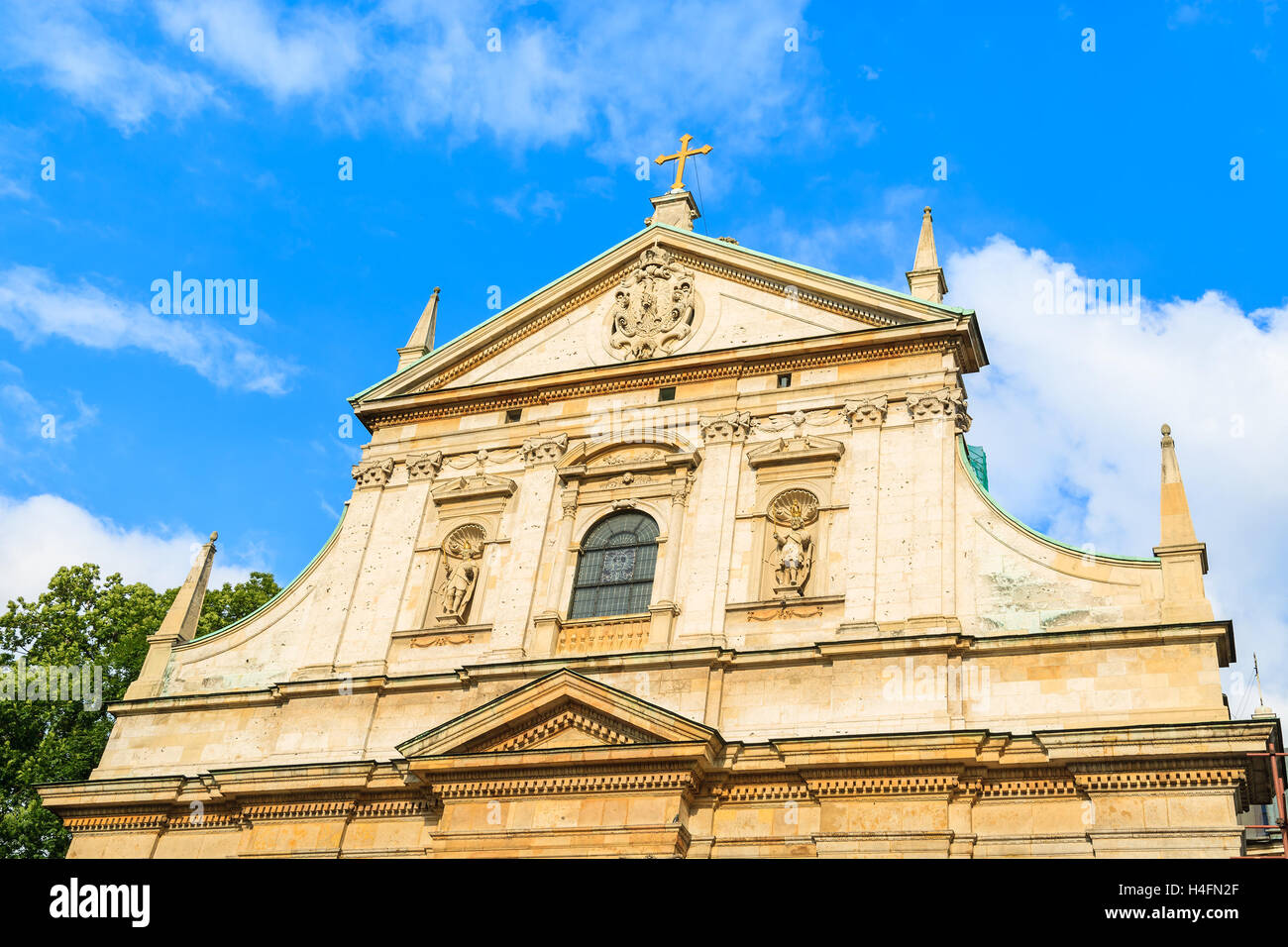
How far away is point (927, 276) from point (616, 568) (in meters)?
6.92

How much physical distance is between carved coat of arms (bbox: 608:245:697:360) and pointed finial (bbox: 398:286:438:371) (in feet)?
12.7

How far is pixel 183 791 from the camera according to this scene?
68.7 feet

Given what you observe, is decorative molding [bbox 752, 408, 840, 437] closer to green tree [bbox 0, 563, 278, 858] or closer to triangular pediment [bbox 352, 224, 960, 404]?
triangular pediment [bbox 352, 224, 960, 404]

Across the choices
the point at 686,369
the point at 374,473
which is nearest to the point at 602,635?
the point at 686,369

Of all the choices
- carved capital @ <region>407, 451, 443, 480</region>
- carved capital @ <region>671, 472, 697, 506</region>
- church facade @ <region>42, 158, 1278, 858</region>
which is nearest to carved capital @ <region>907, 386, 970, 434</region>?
church facade @ <region>42, 158, 1278, 858</region>

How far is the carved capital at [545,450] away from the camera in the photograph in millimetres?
22766

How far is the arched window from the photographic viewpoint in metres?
21.0

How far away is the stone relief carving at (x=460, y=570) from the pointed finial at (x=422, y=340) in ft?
13.9

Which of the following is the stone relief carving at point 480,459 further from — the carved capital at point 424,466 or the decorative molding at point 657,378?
the decorative molding at point 657,378

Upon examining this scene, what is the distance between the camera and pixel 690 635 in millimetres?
19703

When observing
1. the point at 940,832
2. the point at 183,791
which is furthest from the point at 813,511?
the point at 183,791

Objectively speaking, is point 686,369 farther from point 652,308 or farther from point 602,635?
point 602,635

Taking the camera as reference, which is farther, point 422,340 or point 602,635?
point 422,340

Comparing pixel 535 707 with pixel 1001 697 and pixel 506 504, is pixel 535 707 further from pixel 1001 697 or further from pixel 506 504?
pixel 1001 697
